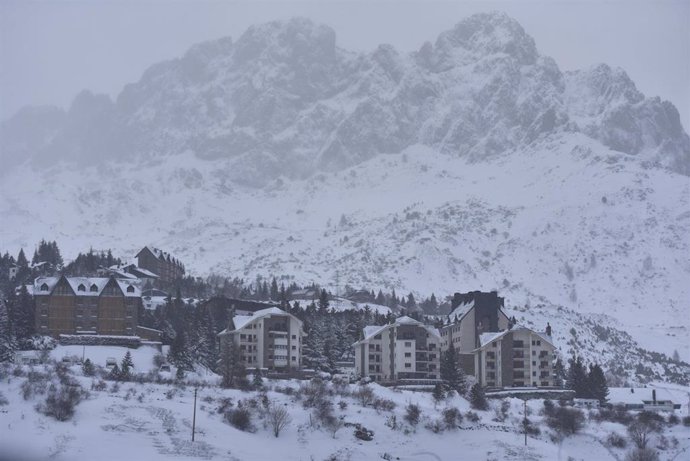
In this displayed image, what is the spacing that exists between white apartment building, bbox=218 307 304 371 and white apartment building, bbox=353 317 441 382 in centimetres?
906

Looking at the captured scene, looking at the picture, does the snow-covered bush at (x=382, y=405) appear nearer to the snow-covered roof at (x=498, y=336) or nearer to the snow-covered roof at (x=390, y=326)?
the snow-covered roof at (x=390, y=326)

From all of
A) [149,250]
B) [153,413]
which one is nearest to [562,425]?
[153,413]

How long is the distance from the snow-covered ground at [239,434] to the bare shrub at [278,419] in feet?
1.65

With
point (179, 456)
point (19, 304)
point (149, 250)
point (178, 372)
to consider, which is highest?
point (149, 250)

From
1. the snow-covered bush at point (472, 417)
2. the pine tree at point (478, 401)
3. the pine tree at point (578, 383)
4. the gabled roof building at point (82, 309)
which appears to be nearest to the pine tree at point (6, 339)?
the gabled roof building at point (82, 309)

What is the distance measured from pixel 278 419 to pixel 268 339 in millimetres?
39467

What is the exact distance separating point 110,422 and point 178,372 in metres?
26.8

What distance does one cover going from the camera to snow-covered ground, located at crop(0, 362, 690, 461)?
78.5 m

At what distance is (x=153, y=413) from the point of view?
289 ft

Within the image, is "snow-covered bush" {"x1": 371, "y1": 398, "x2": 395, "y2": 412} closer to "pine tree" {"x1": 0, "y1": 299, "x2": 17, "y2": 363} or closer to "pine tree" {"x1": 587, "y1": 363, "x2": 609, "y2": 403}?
"pine tree" {"x1": 587, "y1": 363, "x2": 609, "y2": 403}

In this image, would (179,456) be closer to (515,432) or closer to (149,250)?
(515,432)

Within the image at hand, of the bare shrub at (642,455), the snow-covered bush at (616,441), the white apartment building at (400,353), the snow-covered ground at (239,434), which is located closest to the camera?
the snow-covered ground at (239,434)

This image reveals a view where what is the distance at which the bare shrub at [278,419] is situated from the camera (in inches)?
3543

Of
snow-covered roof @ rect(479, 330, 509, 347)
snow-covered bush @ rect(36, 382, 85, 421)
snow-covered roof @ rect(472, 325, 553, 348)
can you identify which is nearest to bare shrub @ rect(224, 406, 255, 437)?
snow-covered bush @ rect(36, 382, 85, 421)
